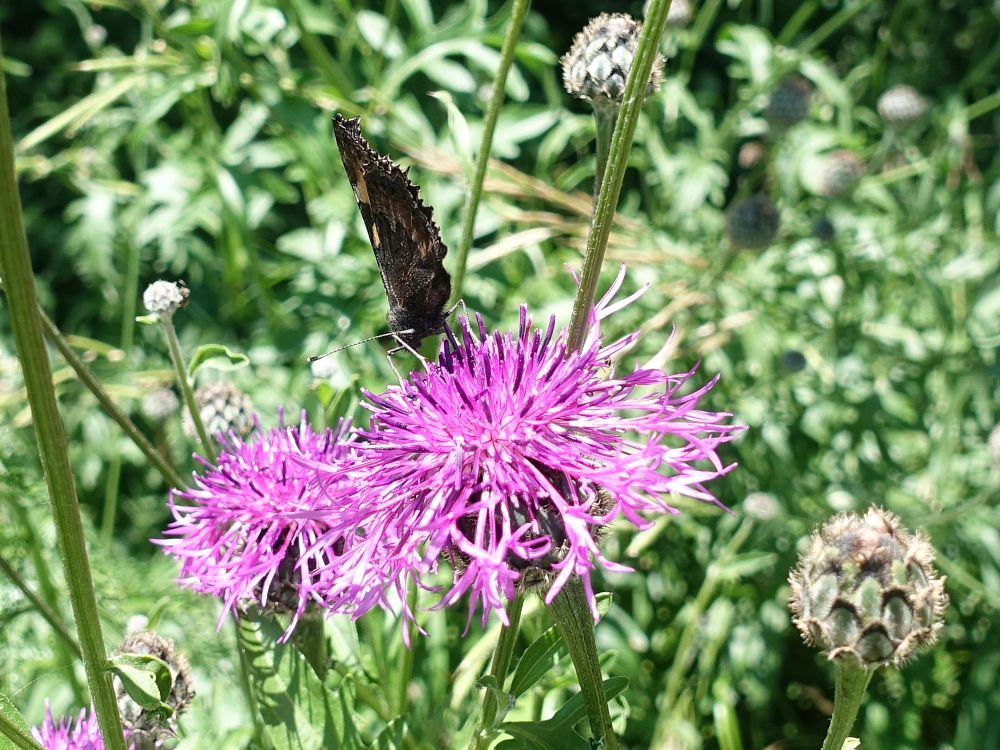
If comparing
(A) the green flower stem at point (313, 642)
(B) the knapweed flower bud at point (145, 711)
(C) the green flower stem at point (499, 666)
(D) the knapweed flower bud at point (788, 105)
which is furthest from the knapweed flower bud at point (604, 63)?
(D) the knapweed flower bud at point (788, 105)

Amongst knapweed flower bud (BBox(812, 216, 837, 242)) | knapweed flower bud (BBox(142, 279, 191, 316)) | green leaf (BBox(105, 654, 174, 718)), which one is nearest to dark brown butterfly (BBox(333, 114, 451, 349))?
knapweed flower bud (BBox(142, 279, 191, 316))

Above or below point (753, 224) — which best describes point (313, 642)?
below

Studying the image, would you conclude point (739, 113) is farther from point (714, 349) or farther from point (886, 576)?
point (886, 576)

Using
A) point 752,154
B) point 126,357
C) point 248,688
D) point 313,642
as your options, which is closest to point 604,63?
point 313,642

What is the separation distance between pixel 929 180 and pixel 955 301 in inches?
16.4

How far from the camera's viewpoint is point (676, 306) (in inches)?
112

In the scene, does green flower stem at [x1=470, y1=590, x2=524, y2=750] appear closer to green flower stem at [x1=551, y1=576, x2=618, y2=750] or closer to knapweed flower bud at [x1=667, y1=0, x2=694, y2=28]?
green flower stem at [x1=551, y1=576, x2=618, y2=750]

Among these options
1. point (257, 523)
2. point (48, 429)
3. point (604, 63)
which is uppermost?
point (604, 63)

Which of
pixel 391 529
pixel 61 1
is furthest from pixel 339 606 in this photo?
pixel 61 1

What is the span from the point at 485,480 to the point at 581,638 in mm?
209

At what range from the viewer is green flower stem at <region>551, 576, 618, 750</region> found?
3.92 feet

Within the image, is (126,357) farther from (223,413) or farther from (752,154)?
(752,154)

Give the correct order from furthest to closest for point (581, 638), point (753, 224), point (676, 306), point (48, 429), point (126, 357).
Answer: point (126, 357), point (676, 306), point (753, 224), point (581, 638), point (48, 429)

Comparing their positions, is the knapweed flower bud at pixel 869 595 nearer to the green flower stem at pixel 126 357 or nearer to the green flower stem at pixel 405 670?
the green flower stem at pixel 405 670
